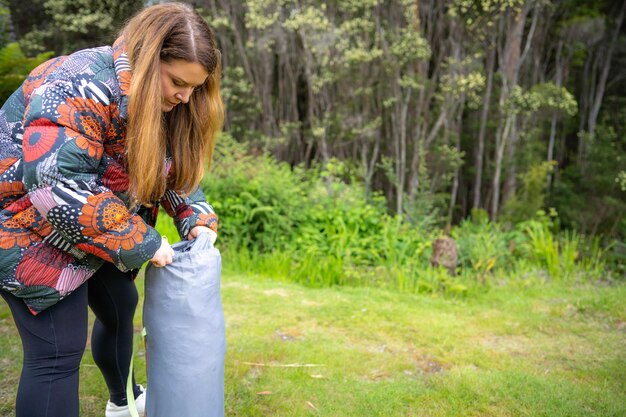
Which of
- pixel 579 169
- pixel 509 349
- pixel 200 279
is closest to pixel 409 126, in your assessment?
pixel 579 169

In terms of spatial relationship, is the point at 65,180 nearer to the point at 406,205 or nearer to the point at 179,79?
the point at 179,79

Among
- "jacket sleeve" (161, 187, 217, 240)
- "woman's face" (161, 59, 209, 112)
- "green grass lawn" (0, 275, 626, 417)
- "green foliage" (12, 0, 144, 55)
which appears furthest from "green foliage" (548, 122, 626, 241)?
"green foliage" (12, 0, 144, 55)

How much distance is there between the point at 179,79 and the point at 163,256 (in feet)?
1.74

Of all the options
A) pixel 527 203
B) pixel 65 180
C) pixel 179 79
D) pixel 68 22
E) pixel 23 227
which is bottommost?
pixel 527 203

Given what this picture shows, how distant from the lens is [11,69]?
3.82 meters

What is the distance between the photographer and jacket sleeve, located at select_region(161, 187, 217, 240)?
1.87 m

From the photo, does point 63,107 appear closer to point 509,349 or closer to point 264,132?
point 509,349

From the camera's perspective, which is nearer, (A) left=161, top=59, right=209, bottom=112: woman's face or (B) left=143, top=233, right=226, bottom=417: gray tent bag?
(A) left=161, top=59, right=209, bottom=112: woman's face

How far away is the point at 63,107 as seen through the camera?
4.48 feet

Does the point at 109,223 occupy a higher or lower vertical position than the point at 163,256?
higher

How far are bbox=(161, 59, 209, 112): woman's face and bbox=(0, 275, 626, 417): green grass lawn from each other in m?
1.41

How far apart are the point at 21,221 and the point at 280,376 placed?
5.14 ft

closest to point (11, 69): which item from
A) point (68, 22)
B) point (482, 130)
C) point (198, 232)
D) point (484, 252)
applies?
point (198, 232)

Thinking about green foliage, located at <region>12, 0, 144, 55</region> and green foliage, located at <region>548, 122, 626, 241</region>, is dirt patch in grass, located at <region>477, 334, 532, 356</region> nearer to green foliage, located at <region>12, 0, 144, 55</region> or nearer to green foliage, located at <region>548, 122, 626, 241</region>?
green foliage, located at <region>548, 122, 626, 241</region>
